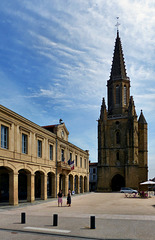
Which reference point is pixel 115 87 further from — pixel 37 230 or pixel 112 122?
pixel 37 230

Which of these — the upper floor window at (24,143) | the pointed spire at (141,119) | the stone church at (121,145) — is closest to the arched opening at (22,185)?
the upper floor window at (24,143)

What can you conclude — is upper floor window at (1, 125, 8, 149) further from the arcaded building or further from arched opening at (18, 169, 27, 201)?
arched opening at (18, 169, 27, 201)

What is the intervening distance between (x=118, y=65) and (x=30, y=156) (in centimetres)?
5294

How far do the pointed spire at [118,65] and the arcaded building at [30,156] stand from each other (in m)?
33.9

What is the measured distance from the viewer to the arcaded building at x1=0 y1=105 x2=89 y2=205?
25.2 metres

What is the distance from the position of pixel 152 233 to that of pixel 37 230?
5455 mm

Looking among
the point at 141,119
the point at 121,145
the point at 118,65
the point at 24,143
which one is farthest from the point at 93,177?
the point at 24,143

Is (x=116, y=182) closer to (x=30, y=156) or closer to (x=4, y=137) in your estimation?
(x=30, y=156)

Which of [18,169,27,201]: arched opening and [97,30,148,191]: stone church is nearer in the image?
[18,169,27,201]: arched opening

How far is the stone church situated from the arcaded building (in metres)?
19.9

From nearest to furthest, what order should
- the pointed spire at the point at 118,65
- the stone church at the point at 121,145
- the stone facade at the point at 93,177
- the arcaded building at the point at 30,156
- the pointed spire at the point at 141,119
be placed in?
the arcaded building at the point at 30,156 → the stone church at the point at 121,145 → the pointed spire at the point at 141,119 → the pointed spire at the point at 118,65 → the stone facade at the point at 93,177

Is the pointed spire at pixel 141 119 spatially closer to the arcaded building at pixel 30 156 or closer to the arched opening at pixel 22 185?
the arcaded building at pixel 30 156

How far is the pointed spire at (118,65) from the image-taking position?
74.6 metres

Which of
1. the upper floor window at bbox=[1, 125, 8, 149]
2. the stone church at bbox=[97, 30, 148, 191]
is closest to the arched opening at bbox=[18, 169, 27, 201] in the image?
the upper floor window at bbox=[1, 125, 8, 149]
